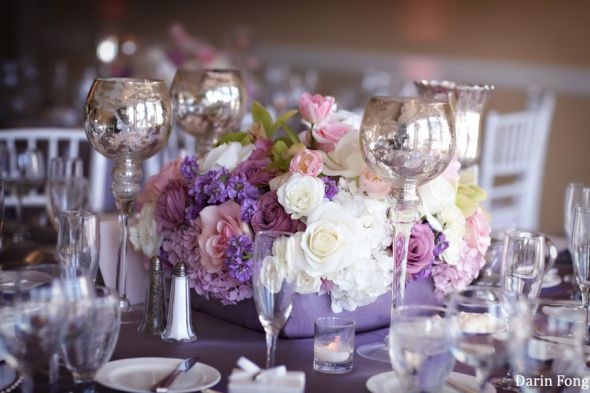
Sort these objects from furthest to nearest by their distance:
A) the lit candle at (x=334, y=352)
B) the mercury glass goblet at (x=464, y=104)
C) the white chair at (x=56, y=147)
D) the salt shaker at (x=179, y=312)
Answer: the white chair at (x=56, y=147), the mercury glass goblet at (x=464, y=104), the salt shaker at (x=179, y=312), the lit candle at (x=334, y=352)

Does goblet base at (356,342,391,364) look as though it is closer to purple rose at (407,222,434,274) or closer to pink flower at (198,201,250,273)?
purple rose at (407,222,434,274)

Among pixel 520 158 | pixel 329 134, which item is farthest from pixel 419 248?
pixel 520 158


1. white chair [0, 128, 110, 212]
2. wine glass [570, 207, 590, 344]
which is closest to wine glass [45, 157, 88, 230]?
white chair [0, 128, 110, 212]

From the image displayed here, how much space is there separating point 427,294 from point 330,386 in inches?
15.7

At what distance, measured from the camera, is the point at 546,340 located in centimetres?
116

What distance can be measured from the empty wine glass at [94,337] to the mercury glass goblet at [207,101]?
34.7 inches

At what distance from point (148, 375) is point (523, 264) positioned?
594 millimetres

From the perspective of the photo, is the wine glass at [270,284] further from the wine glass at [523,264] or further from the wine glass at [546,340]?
the wine glass at [523,264]

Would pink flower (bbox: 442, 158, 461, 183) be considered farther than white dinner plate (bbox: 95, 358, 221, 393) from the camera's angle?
Yes

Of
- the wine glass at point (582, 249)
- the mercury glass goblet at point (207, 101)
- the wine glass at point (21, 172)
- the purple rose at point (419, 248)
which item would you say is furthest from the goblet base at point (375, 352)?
the wine glass at point (21, 172)

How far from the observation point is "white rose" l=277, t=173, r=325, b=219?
1439mm

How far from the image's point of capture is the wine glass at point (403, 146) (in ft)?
4.63

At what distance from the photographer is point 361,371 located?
1.36m

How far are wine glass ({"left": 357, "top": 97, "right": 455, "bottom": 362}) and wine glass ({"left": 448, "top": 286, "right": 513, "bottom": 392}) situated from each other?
0.82 ft
